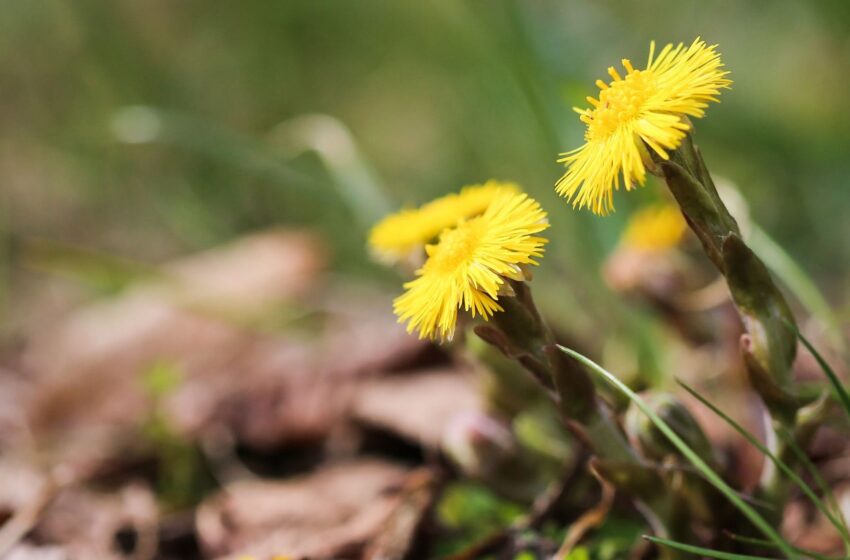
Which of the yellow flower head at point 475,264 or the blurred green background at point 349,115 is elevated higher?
the blurred green background at point 349,115

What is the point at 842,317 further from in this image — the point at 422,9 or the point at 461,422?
the point at 422,9

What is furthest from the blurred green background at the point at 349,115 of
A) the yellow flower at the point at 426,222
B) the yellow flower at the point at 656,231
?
the yellow flower at the point at 426,222

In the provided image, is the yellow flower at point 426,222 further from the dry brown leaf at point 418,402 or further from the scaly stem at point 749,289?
the dry brown leaf at point 418,402

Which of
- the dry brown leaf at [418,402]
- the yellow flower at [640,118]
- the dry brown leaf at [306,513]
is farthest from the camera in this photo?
the dry brown leaf at [418,402]

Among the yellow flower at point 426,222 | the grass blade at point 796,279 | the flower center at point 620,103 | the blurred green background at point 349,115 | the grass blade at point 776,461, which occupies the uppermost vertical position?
the blurred green background at point 349,115

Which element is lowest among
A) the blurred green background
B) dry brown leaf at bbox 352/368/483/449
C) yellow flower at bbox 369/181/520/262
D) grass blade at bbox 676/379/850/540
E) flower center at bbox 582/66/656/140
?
grass blade at bbox 676/379/850/540

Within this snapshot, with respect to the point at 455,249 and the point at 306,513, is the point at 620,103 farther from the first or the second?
the point at 306,513

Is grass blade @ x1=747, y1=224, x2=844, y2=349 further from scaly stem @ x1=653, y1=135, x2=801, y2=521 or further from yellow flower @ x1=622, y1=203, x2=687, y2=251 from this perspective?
scaly stem @ x1=653, y1=135, x2=801, y2=521

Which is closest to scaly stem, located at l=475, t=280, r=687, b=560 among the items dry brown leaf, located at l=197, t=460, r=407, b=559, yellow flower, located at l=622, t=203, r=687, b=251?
dry brown leaf, located at l=197, t=460, r=407, b=559
